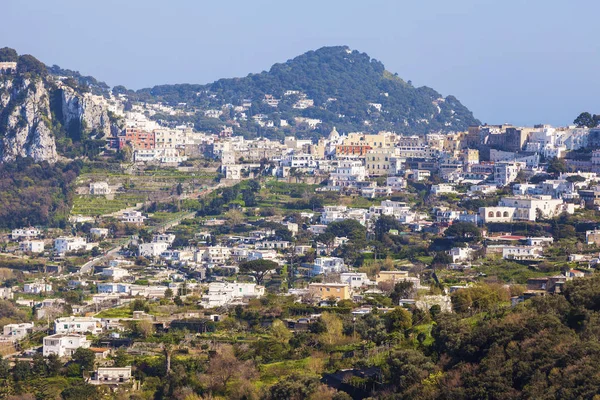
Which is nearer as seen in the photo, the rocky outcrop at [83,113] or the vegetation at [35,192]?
the vegetation at [35,192]

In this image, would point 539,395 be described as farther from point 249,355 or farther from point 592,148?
point 592,148

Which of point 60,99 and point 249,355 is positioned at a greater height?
point 60,99

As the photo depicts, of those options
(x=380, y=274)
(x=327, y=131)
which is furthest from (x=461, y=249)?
(x=327, y=131)

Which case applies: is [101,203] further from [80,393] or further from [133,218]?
[80,393]

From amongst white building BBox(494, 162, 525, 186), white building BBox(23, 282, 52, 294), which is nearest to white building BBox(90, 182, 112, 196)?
white building BBox(23, 282, 52, 294)

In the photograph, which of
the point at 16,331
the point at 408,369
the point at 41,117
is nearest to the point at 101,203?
the point at 41,117

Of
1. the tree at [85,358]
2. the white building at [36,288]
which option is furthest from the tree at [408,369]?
the white building at [36,288]

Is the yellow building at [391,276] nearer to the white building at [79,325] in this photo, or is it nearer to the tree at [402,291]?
the tree at [402,291]
